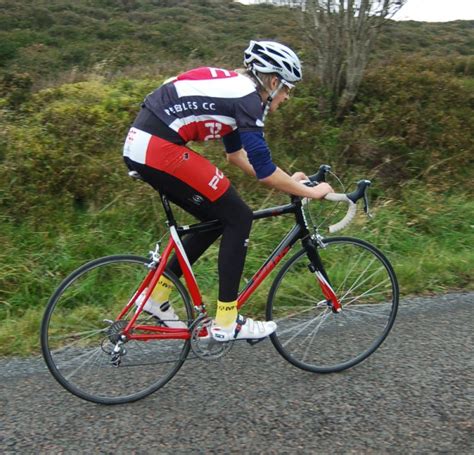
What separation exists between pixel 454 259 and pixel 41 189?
14.3 feet

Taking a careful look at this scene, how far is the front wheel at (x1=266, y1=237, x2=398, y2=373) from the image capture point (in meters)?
3.50

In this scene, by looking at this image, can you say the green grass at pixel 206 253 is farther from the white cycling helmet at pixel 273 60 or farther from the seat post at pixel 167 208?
the white cycling helmet at pixel 273 60

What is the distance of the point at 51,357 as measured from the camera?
3043mm

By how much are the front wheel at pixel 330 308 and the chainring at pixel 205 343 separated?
367 mm

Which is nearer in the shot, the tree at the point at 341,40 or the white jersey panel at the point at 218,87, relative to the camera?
the white jersey panel at the point at 218,87

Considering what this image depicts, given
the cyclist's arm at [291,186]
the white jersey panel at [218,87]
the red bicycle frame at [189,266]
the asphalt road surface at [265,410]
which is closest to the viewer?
the asphalt road surface at [265,410]

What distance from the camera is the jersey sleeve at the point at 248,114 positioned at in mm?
2824

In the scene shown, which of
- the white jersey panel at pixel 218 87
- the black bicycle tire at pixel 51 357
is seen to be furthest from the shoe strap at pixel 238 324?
the white jersey panel at pixel 218 87

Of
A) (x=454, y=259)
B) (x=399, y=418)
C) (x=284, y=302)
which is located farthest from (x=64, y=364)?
(x=454, y=259)

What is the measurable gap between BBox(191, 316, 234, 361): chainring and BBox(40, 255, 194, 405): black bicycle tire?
2.2 inches

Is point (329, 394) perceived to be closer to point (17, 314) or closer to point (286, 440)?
point (286, 440)

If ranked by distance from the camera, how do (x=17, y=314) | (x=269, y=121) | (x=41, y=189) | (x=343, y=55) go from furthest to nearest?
(x=343, y=55)
(x=269, y=121)
(x=41, y=189)
(x=17, y=314)

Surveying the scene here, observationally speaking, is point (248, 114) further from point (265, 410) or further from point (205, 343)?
point (265, 410)

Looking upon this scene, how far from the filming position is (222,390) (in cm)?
Answer: 321
